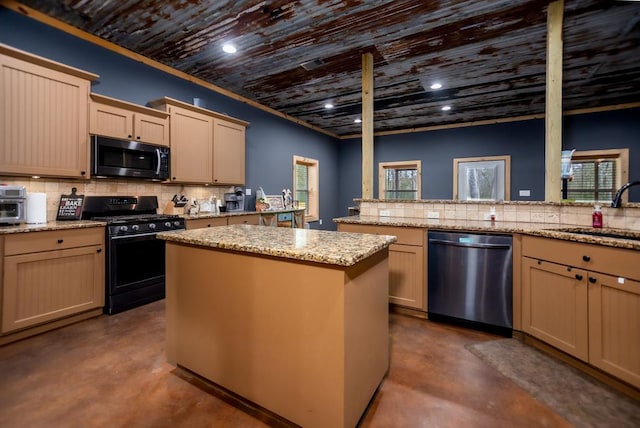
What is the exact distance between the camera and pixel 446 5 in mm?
2572

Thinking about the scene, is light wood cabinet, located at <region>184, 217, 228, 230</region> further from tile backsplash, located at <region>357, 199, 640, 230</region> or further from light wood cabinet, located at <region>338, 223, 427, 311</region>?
light wood cabinet, located at <region>338, 223, 427, 311</region>

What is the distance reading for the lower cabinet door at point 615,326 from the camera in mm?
1571

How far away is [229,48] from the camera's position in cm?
329

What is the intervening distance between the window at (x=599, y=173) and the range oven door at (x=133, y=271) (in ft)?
21.7

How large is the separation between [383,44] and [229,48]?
1.71 m

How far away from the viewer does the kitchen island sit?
1248 millimetres

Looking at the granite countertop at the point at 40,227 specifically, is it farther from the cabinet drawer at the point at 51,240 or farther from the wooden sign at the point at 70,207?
the wooden sign at the point at 70,207

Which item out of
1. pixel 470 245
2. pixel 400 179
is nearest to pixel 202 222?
pixel 470 245

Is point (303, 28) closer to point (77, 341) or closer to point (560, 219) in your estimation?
point (560, 219)

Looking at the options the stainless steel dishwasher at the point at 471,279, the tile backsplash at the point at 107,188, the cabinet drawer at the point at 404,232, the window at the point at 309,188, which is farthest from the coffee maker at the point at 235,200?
the stainless steel dishwasher at the point at 471,279

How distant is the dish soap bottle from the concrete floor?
1172 mm

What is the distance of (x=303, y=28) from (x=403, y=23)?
97cm

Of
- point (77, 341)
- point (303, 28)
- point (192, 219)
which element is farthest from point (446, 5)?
point (77, 341)

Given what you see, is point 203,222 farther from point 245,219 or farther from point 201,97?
point 201,97
